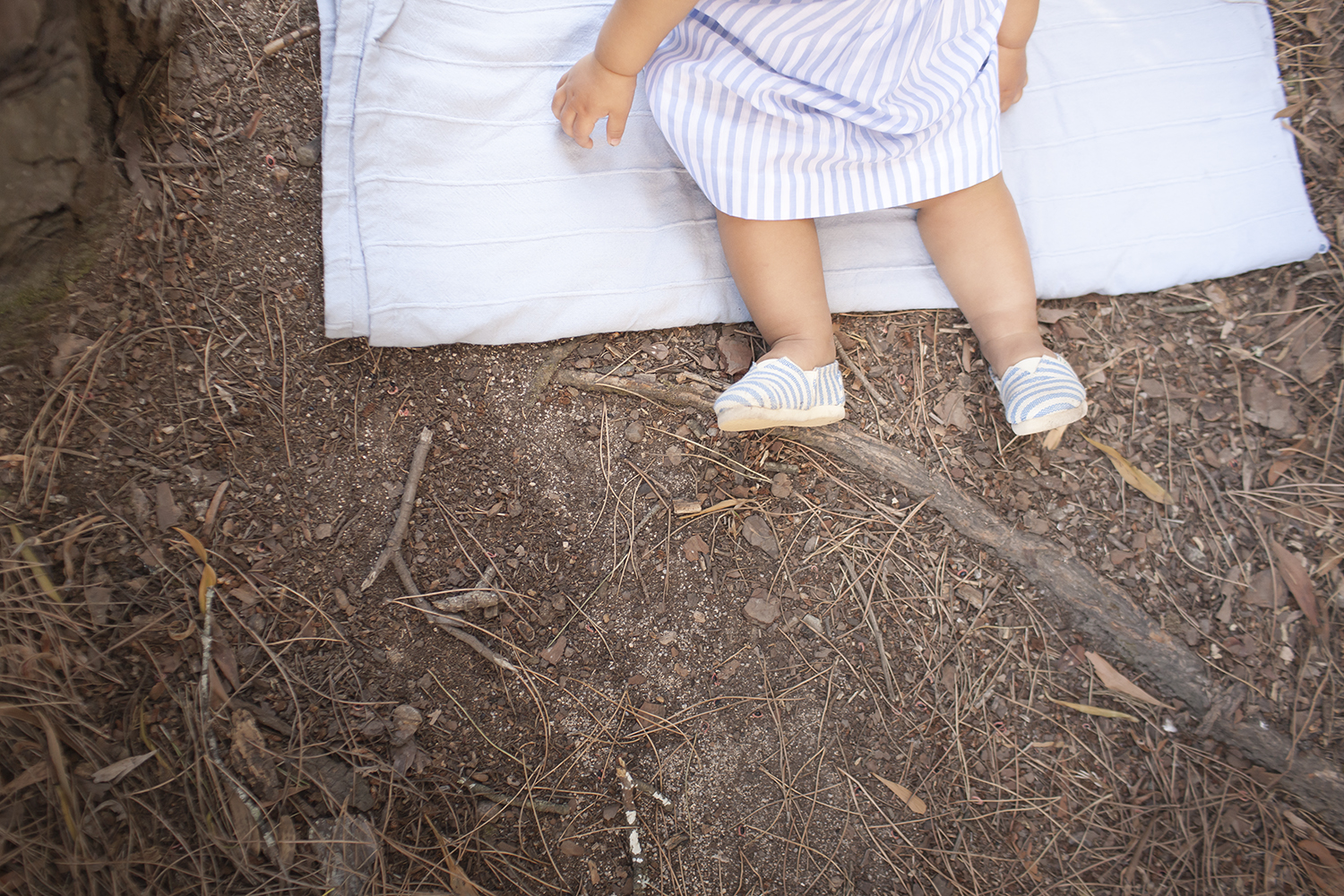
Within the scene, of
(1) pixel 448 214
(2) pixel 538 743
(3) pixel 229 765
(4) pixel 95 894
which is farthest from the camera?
(1) pixel 448 214

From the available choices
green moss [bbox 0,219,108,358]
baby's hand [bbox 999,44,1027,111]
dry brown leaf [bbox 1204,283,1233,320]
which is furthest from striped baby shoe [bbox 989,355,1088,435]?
green moss [bbox 0,219,108,358]

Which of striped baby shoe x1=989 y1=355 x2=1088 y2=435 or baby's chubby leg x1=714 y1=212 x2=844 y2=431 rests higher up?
baby's chubby leg x1=714 y1=212 x2=844 y2=431

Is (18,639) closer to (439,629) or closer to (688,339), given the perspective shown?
(439,629)

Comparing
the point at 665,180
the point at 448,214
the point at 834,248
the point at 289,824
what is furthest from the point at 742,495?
the point at 289,824

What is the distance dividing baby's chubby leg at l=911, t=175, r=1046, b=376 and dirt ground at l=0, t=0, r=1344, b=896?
0.30 feet

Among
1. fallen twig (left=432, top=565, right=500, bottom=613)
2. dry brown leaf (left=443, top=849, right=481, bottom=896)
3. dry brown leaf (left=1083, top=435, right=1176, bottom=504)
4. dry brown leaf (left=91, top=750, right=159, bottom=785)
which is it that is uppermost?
dry brown leaf (left=91, top=750, right=159, bottom=785)

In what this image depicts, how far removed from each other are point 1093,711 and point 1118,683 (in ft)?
0.24

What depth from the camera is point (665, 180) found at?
1.36 m

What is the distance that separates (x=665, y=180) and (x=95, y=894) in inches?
57.9

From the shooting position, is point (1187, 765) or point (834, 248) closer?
point (1187, 765)

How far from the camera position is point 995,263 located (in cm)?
129

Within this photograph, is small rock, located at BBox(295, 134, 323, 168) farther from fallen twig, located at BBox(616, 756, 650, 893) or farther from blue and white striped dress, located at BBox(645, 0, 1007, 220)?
fallen twig, located at BBox(616, 756, 650, 893)

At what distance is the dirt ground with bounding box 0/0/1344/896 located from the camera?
41.8 inches

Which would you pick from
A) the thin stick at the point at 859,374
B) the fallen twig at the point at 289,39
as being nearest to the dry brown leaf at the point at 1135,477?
the thin stick at the point at 859,374
